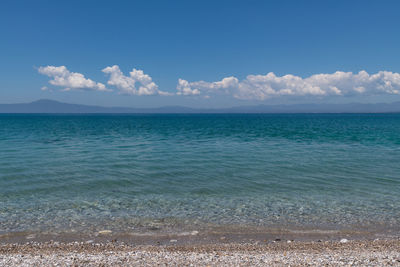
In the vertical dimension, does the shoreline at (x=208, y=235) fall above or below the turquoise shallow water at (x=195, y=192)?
below

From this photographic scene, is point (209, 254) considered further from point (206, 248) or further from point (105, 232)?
point (105, 232)

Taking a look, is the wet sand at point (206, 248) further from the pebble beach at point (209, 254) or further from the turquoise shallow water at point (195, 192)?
the turquoise shallow water at point (195, 192)

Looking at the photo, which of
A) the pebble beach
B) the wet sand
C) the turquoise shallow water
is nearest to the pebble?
the wet sand

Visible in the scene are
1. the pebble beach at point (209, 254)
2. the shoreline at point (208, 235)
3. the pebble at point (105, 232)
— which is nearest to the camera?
the pebble beach at point (209, 254)

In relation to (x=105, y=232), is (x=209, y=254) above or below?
above

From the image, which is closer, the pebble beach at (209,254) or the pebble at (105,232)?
the pebble beach at (209,254)

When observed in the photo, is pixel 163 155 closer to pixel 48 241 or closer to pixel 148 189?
pixel 148 189

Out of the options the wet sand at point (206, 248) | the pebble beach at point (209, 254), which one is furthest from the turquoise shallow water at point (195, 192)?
the pebble beach at point (209, 254)

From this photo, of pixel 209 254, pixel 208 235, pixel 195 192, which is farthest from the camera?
pixel 195 192

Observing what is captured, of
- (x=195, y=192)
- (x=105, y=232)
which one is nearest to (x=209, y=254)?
(x=105, y=232)

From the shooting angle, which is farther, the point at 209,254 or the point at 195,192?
the point at 195,192

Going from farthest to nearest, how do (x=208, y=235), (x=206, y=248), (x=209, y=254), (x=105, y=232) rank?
(x=105, y=232) < (x=208, y=235) < (x=206, y=248) < (x=209, y=254)

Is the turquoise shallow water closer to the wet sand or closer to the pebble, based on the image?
the pebble

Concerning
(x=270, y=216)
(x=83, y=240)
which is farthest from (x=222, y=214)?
(x=83, y=240)
